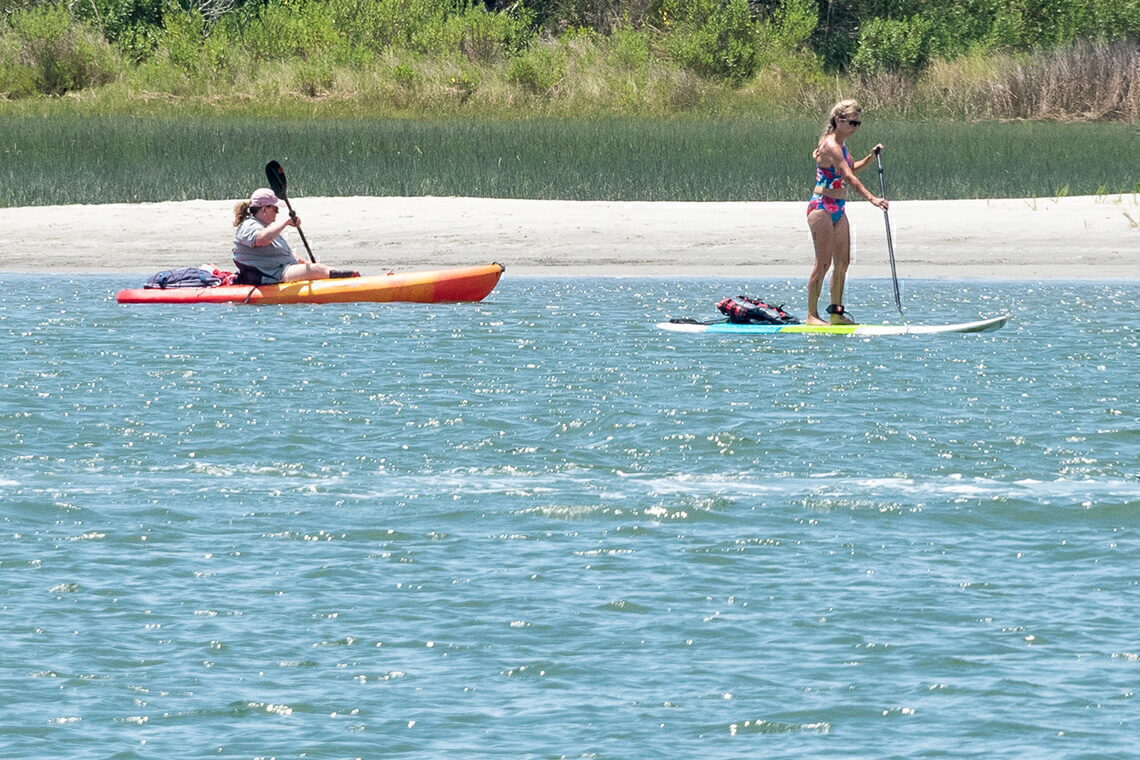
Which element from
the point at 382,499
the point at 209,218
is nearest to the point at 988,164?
the point at 209,218

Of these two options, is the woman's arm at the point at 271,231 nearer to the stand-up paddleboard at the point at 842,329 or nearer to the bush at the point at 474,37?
the stand-up paddleboard at the point at 842,329

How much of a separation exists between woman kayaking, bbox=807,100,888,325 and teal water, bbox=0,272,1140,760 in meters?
0.44

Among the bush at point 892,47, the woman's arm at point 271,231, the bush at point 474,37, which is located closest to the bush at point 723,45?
the bush at point 892,47

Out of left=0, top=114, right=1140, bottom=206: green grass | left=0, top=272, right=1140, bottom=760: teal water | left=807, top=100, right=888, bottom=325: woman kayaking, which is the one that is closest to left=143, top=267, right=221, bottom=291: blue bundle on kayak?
left=0, top=272, right=1140, bottom=760: teal water

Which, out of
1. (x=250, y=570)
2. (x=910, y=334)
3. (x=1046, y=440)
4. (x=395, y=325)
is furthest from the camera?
(x=395, y=325)

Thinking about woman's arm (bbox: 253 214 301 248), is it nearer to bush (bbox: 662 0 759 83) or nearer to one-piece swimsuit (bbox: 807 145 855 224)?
one-piece swimsuit (bbox: 807 145 855 224)

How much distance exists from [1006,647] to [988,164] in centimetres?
2145

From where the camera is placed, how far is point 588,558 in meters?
8.41

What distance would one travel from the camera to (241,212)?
1669cm

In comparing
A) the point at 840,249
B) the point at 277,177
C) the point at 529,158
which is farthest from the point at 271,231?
the point at 529,158

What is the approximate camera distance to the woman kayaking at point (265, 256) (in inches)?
658

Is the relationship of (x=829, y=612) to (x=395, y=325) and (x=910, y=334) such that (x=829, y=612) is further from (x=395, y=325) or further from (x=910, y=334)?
(x=395, y=325)

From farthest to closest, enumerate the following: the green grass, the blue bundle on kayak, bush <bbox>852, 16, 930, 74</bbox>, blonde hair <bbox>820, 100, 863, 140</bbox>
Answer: bush <bbox>852, 16, 930, 74</bbox> < the green grass < the blue bundle on kayak < blonde hair <bbox>820, 100, 863, 140</bbox>

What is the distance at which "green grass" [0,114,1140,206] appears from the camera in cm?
2531
